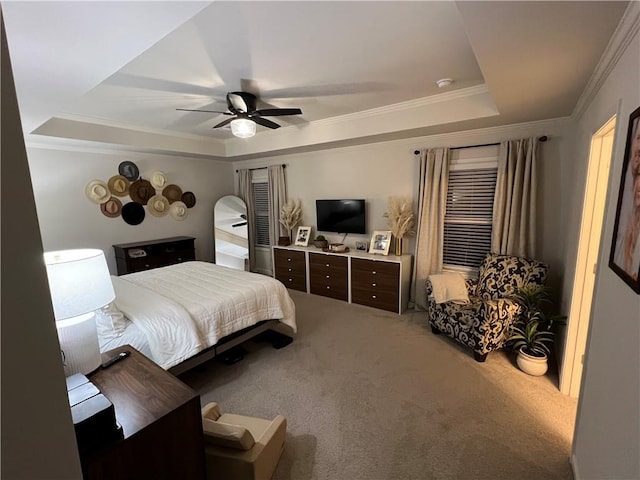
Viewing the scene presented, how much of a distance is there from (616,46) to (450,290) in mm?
2275

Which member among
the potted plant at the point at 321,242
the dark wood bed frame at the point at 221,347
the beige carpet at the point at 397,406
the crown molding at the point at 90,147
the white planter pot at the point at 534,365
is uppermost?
the crown molding at the point at 90,147

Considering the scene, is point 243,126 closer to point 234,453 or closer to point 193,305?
point 193,305

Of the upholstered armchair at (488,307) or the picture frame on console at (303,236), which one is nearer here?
the upholstered armchair at (488,307)

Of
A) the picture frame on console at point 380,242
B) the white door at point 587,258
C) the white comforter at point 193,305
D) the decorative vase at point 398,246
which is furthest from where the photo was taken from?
the picture frame on console at point 380,242

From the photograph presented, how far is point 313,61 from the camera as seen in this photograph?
2146 millimetres

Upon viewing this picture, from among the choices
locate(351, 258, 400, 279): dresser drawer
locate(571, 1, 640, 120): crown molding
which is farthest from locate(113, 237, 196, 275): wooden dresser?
locate(571, 1, 640, 120): crown molding

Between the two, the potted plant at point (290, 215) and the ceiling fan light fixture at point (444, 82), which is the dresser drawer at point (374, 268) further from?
the ceiling fan light fixture at point (444, 82)

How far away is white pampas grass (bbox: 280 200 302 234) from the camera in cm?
486

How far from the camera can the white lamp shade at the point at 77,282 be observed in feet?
3.97

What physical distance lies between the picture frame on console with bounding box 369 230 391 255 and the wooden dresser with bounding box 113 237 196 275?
2.96m

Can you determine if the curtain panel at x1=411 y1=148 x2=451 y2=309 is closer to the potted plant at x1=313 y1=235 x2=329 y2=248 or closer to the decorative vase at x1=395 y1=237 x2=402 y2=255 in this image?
the decorative vase at x1=395 y1=237 x2=402 y2=255

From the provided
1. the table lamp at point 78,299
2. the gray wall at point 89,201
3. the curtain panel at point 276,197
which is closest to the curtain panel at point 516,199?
the curtain panel at point 276,197

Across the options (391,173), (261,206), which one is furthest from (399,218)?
(261,206)

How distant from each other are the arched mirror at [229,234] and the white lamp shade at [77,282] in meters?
4.02
